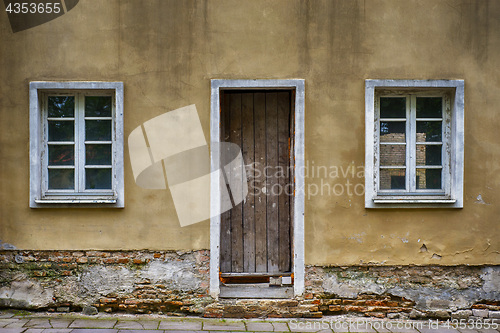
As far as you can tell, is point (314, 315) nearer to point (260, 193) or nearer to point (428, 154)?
point (260, 193)

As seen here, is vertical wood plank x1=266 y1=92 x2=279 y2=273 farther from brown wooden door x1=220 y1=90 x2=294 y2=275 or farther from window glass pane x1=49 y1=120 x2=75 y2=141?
window glass pane x1=49 y1=120 x2=75 y2=141

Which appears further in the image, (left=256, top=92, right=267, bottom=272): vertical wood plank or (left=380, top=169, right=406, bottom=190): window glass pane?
(left=256, top=92, right=267, bottom=272): vertical wood plank

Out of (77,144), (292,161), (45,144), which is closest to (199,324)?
(292,161)

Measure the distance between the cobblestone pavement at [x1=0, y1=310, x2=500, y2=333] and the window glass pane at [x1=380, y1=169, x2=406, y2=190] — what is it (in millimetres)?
1623

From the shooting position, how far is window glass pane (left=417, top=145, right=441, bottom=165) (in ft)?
15.4

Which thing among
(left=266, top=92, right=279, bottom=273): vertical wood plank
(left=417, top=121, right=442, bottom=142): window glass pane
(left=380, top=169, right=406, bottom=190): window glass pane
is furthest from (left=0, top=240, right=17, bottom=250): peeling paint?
(left=417, top=121, right=442, bottom=142): window glass pane

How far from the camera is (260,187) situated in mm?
4910

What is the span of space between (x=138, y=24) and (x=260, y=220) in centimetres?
287

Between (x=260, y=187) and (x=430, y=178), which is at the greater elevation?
(x=430, y=178)

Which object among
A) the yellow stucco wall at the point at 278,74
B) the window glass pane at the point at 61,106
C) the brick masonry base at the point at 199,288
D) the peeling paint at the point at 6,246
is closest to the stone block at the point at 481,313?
the brick masonry base at the point at 199,288

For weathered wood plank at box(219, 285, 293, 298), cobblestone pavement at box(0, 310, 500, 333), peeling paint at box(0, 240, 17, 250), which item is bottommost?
cobblestone pavement at box(0, 310, 500, 333)

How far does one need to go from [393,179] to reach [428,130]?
0.76 meters

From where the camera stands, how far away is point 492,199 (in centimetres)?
454

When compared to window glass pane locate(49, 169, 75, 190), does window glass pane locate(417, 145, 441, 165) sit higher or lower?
higher
